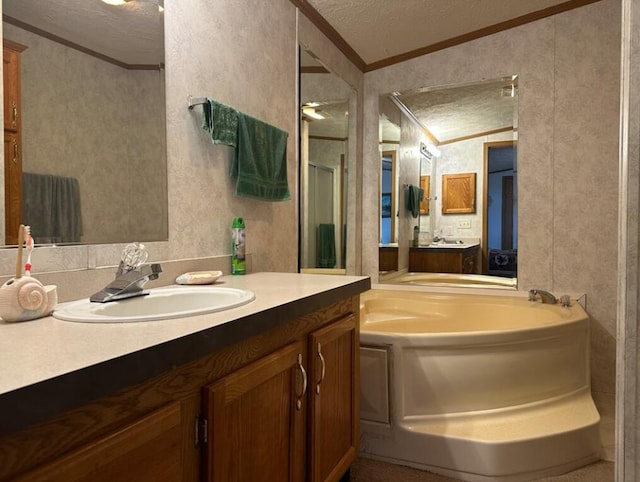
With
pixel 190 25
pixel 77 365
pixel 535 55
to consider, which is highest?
pixel 535 55

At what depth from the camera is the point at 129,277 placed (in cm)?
128

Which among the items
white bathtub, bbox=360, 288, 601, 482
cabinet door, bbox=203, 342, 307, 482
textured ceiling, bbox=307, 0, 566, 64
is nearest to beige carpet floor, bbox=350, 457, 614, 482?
white bathtub, bbox=360, 288, 601, 482

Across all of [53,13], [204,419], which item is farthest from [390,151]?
[204,419]

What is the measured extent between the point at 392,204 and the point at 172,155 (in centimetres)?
230

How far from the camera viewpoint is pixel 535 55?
3205mm

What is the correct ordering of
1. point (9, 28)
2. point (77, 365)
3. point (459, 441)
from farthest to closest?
1. point (459, 441)
2. point (9, 28)
3. point (77, 365)

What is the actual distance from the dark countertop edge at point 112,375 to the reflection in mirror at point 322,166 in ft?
5.76

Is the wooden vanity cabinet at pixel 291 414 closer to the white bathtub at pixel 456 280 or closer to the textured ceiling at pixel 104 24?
the textured ceiling at pixel 104 24

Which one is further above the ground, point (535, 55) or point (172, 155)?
point (535, 55)

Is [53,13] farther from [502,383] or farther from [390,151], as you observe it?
[390,151]

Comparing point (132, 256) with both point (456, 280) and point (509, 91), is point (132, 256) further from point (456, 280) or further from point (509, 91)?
point (509, 91)

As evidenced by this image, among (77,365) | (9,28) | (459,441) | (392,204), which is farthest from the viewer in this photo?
(392,204)

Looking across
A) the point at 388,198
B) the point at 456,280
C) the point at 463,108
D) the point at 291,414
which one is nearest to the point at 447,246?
the point at 456,280

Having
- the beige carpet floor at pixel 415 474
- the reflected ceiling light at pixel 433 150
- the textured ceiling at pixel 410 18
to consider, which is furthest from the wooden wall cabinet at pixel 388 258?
the beige carpet floor at pixel 415 474
